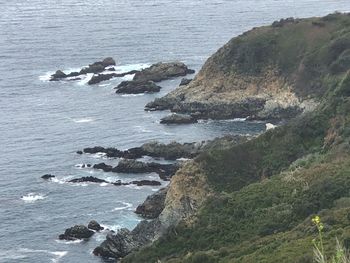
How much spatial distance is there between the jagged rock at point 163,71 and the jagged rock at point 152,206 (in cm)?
6183

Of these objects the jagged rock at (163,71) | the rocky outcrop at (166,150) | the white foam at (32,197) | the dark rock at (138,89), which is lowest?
the white foam at (32,197)

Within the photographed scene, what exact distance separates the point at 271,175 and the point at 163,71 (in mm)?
77090

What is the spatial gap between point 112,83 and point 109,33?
44779 mm

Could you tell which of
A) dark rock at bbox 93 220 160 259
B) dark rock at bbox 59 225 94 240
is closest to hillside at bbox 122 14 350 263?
Result: dark rock at bbox 93 220 160 259

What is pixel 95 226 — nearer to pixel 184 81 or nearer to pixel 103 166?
pixel 103 166

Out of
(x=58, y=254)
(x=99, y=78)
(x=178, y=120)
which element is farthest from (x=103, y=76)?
(x=58, y=254)

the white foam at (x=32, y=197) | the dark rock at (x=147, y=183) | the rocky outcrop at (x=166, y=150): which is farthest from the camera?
the rocky outcrop at (x=166, y=150)

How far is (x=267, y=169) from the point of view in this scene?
66.6 meters

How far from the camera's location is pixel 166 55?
15400 cm

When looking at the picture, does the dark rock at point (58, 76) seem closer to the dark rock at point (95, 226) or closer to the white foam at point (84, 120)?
the white foam at point (84, 120)

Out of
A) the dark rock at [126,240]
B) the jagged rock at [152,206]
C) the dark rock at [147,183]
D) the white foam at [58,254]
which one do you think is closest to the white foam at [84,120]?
the dark rock at [147,183]

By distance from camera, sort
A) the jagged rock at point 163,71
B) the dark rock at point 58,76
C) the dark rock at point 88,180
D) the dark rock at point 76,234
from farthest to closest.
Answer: the dark rock at point 58,76 < the jagged rock at point 163,71 < the dark rock at point 88,180 < the dark rock at point 76,234

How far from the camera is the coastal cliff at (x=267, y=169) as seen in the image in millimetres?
44938

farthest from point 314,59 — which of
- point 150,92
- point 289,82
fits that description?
point 150,92
